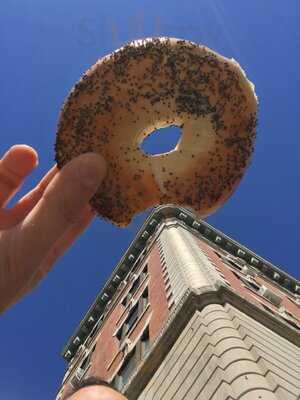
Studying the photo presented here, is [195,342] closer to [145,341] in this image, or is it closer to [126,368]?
[145,341]

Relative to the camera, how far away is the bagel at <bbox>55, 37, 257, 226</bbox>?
4066 mm

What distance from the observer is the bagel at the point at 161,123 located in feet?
13.3

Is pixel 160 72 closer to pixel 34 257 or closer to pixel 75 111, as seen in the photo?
pixel 75 111

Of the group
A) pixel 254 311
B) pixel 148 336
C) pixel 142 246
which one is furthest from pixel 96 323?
pixel 254 311

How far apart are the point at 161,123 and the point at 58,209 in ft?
5.19

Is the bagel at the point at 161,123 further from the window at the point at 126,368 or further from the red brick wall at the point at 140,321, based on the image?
the window at the point at 126,368

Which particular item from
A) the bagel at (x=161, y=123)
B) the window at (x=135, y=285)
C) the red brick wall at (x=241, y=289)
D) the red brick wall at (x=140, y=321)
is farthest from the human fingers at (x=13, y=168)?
the window at (x=135, y=285)

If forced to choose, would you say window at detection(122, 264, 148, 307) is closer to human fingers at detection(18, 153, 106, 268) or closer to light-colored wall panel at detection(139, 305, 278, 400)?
light-colored wall panel at detection(139, 305, 278, 400)

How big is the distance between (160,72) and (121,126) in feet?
1.82

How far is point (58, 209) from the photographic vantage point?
3.05 metres

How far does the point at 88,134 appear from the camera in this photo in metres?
4.02

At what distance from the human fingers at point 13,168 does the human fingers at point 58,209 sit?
→ 59cm

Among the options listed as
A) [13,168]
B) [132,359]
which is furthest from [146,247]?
[13,168]

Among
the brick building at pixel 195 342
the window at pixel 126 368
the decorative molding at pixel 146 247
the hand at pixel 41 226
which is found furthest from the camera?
the decorative molding at pixel 146 247
